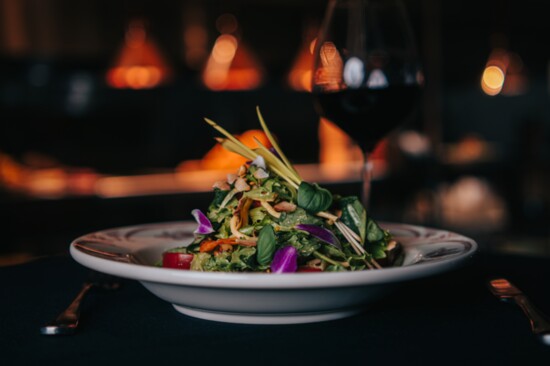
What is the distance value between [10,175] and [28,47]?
143 cm

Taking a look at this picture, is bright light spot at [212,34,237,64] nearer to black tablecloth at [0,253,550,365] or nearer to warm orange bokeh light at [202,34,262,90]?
warm orange bokeh light at [202,34,262,90]

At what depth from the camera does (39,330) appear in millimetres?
551

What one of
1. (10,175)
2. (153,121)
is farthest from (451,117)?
(10,175)

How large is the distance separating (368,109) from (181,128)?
454 cm

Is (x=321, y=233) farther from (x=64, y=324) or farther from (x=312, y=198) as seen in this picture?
(x=64, y=324)

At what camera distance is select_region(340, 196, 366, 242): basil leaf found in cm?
62

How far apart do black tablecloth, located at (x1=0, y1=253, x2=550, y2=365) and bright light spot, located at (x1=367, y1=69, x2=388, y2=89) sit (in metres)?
0.26

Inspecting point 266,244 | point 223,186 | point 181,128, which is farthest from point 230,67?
point 266,244

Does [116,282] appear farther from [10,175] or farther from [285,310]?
[10,175]

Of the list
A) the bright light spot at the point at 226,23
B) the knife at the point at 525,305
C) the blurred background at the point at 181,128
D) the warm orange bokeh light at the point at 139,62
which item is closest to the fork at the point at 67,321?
the knife at the point at 525,305

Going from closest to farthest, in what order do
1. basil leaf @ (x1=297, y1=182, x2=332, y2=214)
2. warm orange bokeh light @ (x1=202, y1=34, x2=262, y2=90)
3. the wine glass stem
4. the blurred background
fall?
basil leaf @ (x1=297, y1=182, x2=332, y2=214) < the wine glass stem < the blurred background < warm orange bokeh light @ (x1=202, y1=34, x2=262, y2=90)

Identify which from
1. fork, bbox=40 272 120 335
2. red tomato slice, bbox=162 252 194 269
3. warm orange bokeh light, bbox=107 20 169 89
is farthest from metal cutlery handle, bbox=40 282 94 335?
warm orange bokeh light, bbox=107 20 169 89

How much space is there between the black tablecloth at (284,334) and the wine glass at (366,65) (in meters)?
0.24

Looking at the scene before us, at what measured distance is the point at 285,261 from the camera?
21.5 inches
